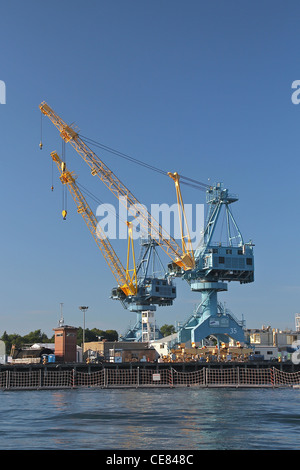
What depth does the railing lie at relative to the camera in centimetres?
7612

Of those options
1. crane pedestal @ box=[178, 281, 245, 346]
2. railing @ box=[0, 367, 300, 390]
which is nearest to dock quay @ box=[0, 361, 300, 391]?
railing @ box=[0, 367, 300, 390]

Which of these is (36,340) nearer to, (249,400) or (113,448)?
(249,400)

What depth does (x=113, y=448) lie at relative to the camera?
Result: 98.5 feet

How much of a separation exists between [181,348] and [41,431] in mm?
67621

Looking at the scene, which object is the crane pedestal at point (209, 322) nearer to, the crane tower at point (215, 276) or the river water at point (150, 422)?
the crane tower at point (215, 276)

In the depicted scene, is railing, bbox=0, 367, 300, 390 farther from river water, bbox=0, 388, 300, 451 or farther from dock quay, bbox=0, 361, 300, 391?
river water, bbox=0, 388, 300, 451

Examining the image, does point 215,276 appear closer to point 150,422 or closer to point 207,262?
point 207,262

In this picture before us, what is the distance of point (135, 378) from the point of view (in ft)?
273

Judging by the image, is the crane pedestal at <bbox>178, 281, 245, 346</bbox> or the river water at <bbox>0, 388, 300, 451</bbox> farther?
the crane pedestal at <bbox>178, 281, 245, 346</bbox>

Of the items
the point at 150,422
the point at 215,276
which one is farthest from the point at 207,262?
the point at 150,422

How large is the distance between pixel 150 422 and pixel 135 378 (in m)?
44.4

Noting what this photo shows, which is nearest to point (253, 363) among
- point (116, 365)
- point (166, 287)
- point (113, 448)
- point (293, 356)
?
point (293, 356)

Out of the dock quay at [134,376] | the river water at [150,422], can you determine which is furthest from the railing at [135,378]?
the river water at [150,422]

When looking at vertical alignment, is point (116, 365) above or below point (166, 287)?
below
